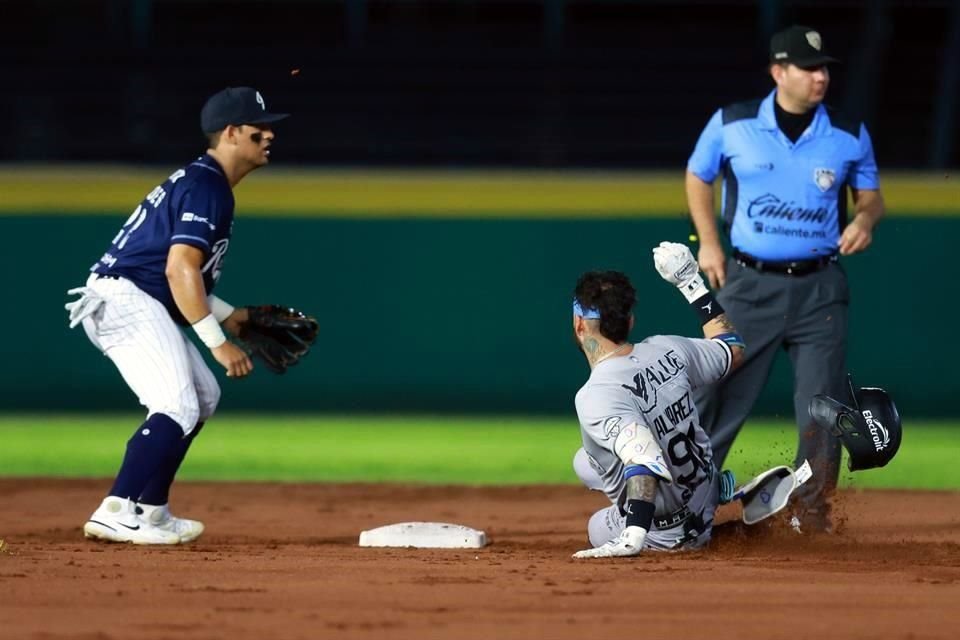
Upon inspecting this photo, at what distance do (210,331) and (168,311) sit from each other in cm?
42

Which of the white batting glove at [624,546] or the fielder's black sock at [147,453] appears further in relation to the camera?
the fielder's black sock at [147,453]

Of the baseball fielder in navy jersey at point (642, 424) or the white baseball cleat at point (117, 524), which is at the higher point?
the baseball fielder in navy jersey at point (642, 424)

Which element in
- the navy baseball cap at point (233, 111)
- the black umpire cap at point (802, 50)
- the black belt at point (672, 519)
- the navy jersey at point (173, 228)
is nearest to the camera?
the black belt at point (672, 519)

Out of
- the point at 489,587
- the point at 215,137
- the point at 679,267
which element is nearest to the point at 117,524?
the point at 215,137

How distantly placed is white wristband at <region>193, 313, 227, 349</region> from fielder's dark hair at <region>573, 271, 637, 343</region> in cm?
164

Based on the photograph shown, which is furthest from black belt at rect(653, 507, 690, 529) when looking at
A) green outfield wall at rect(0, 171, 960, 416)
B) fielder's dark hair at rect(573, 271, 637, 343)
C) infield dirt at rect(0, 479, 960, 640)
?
green outfield wall at rect(0, 171, 960, 416)

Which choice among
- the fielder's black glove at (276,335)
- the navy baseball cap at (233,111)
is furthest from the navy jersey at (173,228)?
the fielder's black glove at (276,335)

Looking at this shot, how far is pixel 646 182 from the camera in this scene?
12.1 m

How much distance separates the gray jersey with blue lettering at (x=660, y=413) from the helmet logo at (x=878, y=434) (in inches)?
29.2

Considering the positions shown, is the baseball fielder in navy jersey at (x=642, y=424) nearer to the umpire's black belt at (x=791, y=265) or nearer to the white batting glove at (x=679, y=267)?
the white batting glove at (x=679, y=267)

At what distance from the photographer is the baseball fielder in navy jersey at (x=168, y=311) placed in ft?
21.8

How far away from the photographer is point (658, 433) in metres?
5.89

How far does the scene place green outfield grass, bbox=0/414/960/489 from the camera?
980 centimetres

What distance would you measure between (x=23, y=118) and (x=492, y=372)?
5.34m
